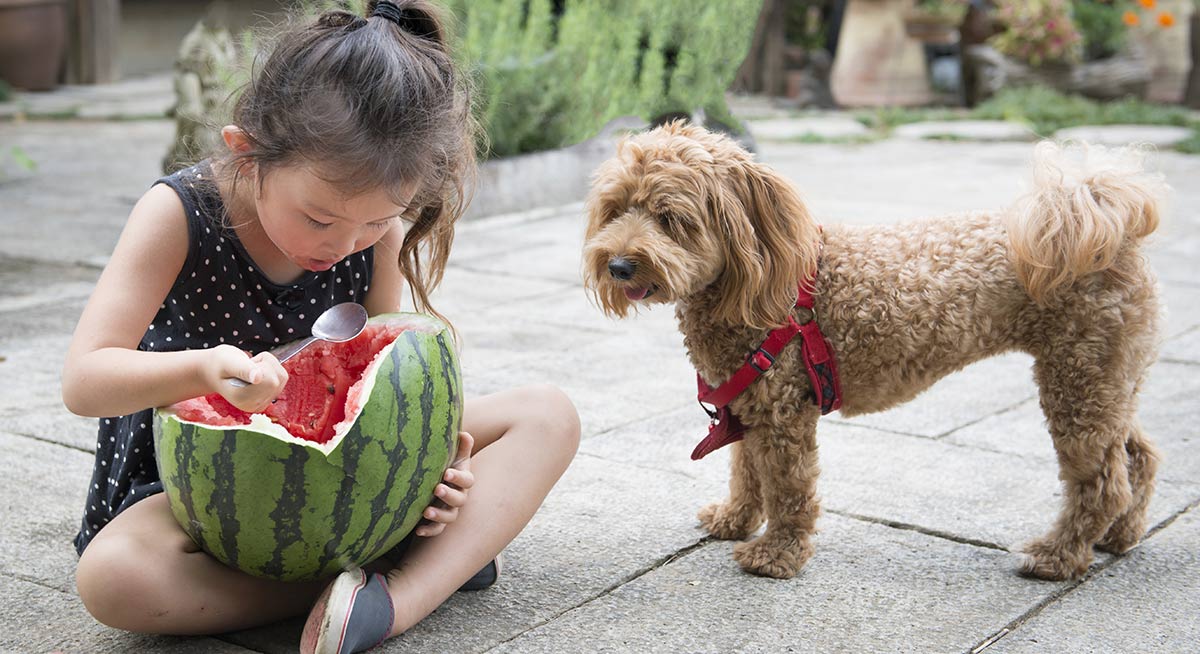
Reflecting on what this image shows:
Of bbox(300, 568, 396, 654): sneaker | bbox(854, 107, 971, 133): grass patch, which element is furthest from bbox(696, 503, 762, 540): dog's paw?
bbox(854, 107, 971, 133): grass patch

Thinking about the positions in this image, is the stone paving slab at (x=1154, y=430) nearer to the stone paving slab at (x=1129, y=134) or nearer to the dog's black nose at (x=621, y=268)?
the dog's black nose at (x=621, y=268)

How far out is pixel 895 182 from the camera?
959cm

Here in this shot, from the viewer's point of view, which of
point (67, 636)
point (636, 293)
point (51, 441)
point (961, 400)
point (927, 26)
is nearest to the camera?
point (67, 636)

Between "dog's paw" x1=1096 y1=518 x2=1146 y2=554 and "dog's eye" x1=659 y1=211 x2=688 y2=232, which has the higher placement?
"dog's eye" x1=659 y1=211 x2=688 y2=232

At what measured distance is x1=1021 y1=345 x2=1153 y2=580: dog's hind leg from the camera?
9.88 ft

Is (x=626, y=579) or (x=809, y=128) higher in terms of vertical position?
(x=626, y=579)

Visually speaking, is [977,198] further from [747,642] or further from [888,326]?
[747,642]

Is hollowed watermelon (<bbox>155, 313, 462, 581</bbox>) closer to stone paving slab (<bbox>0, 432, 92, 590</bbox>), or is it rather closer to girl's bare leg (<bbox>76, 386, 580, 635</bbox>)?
girl's bare leg (<bbox>76, 386, 580, 635</bbox>)

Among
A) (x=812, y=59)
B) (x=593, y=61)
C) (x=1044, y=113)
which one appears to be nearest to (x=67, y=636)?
(x=593, y=61)

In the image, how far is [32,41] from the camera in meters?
14.4

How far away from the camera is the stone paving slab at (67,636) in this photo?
2.56m

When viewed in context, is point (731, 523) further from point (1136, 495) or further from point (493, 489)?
point (1136, 495)

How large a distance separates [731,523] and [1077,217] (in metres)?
1.15

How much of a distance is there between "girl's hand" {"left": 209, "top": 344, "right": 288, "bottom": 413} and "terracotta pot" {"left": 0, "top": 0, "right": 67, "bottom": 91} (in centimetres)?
1334
